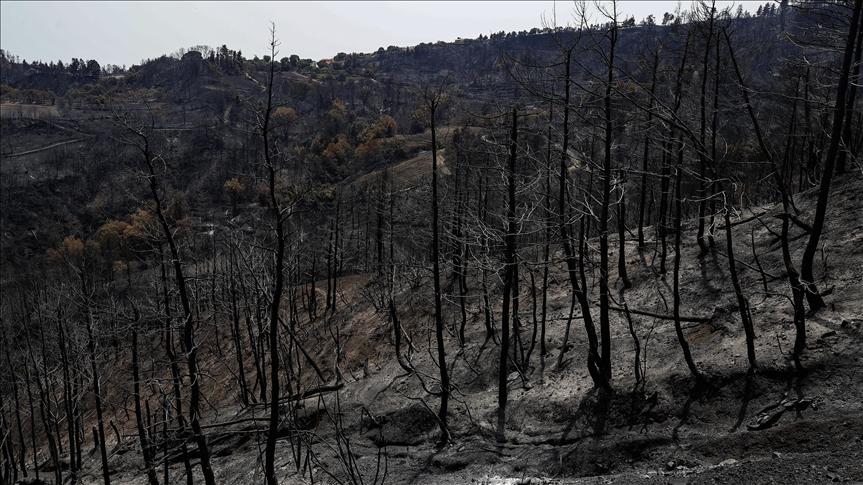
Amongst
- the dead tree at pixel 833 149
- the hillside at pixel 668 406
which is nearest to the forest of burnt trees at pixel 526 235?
the dead tree at pixel 833 149

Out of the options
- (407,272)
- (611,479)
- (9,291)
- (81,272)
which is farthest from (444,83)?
(9,291)

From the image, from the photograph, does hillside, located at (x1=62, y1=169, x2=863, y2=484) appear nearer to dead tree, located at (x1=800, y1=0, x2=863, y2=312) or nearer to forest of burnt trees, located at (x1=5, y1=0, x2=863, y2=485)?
forest of burnt trees, located at (x1=5, y1=0, x2=863, y2=485)

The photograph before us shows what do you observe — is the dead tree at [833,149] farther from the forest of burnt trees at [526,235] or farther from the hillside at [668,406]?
the hillside at [668,406]

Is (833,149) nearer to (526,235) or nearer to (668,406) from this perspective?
(668,406)

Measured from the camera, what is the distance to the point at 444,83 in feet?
43.9

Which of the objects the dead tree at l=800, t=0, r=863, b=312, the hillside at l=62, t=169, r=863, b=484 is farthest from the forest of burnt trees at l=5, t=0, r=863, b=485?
the hillside at l=62, t=169, r=863, b=484

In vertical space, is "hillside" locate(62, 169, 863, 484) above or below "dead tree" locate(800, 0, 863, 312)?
below

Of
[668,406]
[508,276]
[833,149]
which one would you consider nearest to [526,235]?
[508,276]

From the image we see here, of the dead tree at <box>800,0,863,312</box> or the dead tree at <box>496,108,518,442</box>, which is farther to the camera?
the dead tree at <box>496,108,518,442</box>

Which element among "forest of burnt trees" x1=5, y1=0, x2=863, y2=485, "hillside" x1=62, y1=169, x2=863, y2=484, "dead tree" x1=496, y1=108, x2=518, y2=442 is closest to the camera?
"hillside" x1=62, y1=169, x2=863, y2=484

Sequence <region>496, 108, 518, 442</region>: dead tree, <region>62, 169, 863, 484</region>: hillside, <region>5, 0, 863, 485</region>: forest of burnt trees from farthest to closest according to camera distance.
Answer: <region>496, 108, 518, 442</region>: dead tree, <region>5, 0, 863, 485</region>: forest of burnt trees, <region>62, 169, 863, 484</region>: hillside

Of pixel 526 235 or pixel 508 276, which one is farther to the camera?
pixel 526 235

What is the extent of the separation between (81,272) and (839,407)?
20405mm

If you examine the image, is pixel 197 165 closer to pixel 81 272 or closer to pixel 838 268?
pixel 81 272
